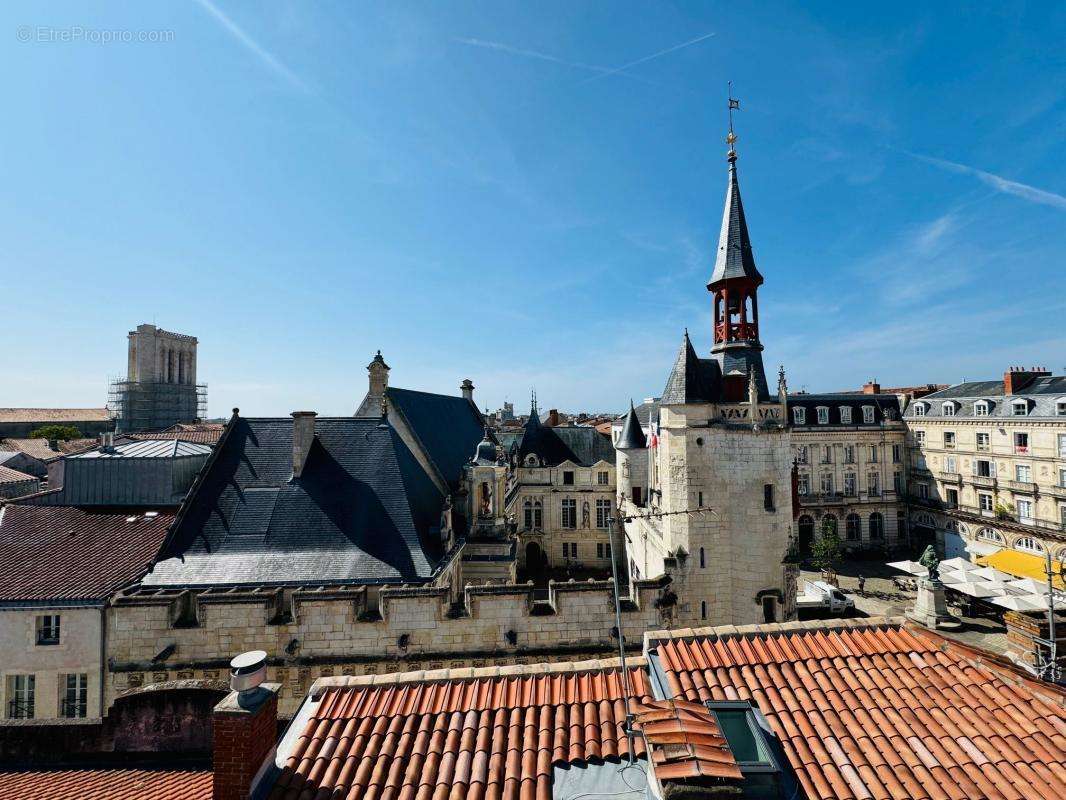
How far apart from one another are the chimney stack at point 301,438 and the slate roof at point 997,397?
4521cm

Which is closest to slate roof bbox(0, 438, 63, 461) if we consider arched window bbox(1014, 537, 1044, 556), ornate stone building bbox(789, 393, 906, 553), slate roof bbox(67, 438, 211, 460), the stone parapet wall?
slate roof bbox(67, 438, 211, 460)

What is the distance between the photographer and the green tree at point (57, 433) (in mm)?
69562

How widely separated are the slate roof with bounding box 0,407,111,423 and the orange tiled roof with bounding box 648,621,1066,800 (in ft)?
348

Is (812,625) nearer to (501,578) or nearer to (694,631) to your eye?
(694,631)

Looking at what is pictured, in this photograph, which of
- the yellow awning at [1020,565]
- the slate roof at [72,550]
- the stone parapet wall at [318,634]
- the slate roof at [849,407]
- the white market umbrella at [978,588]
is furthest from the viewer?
the slate roof at [849,407]

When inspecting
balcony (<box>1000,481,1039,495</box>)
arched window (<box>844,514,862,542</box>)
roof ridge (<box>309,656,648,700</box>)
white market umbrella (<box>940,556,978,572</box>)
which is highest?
roof ridge (<box>309,656,648,700</box>)

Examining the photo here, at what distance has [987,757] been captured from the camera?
502 cm

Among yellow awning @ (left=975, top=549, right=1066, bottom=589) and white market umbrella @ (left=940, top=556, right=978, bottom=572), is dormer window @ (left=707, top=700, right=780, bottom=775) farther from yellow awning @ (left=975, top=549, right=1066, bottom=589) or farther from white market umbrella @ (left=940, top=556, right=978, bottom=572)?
yellow awning @ (left=975, top=549, right=1066, bottom=589)

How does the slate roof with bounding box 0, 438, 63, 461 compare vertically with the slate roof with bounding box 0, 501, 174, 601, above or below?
above

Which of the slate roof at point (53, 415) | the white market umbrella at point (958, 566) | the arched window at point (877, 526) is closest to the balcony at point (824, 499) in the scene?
the arched window at point (877, 526)

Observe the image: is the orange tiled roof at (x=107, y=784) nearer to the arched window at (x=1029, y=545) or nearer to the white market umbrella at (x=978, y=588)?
the white market umbrella at (x=978, y=588)

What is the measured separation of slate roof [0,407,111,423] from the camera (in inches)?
3083

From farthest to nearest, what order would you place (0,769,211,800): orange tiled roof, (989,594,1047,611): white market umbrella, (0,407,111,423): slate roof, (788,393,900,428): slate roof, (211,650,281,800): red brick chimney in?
(0,407,111,423): slate roof < (788,393,900,428): slate roof < (989,594,1047,611): white market umbrella < (0,769,211,800): orange tiled roof < (211,650,281,800): red brick chimney

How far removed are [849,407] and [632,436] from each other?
939 inches
